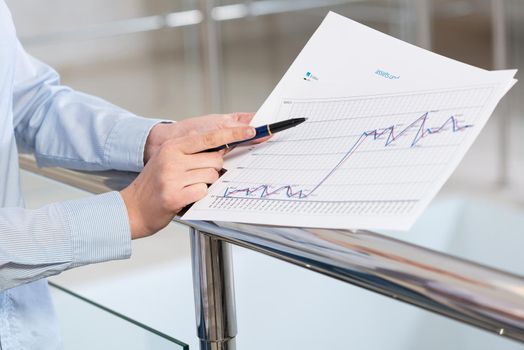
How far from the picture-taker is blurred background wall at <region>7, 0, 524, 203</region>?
10.1 ft

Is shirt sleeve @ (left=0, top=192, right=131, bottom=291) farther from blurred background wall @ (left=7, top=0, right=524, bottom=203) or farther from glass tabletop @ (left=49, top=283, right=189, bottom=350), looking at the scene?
blurred background wall @ (left=7, top=0, right=524, bottom=203)

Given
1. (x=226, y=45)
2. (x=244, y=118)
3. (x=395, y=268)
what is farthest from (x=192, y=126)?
(x=226, y=45)

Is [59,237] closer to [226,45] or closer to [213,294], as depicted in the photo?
[213,294]

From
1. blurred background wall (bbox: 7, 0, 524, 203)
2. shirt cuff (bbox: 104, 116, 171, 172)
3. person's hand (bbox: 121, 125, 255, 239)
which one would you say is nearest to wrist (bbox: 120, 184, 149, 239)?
person's hand (bbox: 121, 125, 255, 239)

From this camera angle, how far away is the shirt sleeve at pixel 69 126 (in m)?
0.81

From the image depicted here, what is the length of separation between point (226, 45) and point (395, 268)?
3.32 m

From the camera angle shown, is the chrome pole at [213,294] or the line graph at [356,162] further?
the chrome pole at [213,294]

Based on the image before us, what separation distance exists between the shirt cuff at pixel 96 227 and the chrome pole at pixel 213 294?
0.23 ft

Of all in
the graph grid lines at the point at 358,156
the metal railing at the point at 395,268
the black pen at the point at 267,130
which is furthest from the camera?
the black pen at the point at 267,130

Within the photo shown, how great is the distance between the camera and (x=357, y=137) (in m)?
0.66

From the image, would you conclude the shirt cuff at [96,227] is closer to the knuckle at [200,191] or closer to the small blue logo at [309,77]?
the knuckle at [200,191]

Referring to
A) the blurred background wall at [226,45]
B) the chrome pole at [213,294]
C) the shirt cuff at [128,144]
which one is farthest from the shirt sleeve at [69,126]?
the blurred background wall at [226,45]

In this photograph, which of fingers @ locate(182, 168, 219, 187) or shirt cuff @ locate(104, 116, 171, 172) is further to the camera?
shirt cuff @ locate(104, 116, 171, 172)

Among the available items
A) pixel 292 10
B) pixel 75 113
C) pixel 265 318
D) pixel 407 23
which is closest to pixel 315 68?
pixel 75 113
